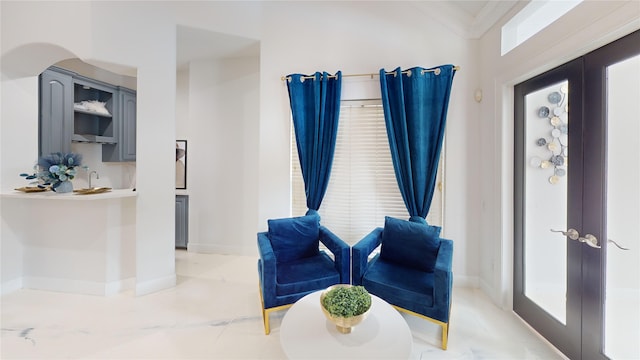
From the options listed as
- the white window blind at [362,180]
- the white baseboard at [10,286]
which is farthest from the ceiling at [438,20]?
the white baseboard at [10,286]

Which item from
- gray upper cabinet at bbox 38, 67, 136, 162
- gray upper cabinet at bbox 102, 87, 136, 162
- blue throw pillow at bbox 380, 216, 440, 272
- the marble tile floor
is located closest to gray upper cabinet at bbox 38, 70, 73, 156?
gray upper cabinet at bbox 38, 67, 136, 162

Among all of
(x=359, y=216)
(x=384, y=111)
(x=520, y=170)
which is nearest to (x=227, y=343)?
(x=359, y=216)

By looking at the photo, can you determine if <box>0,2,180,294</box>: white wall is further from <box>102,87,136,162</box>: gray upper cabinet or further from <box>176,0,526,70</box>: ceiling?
<box>102,87,136,162</box>: gray upper cabinet

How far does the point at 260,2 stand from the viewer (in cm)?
325

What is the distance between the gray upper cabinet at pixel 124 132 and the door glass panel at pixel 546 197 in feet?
15.5

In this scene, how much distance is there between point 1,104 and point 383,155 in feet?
12.9

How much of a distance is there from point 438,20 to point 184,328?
3.86 meters

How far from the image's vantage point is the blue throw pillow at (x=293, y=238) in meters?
2.50

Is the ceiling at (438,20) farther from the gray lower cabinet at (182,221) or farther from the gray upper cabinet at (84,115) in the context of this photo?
the gray lower cabinet at (182,221)

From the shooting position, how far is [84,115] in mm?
3607

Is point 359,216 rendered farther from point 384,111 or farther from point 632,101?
point 632,101

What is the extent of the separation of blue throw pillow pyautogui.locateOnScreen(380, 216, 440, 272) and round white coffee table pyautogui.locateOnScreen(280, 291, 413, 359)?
818mm

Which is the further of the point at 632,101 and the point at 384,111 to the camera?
the point at 384,111

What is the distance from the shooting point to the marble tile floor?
6.15 feet
